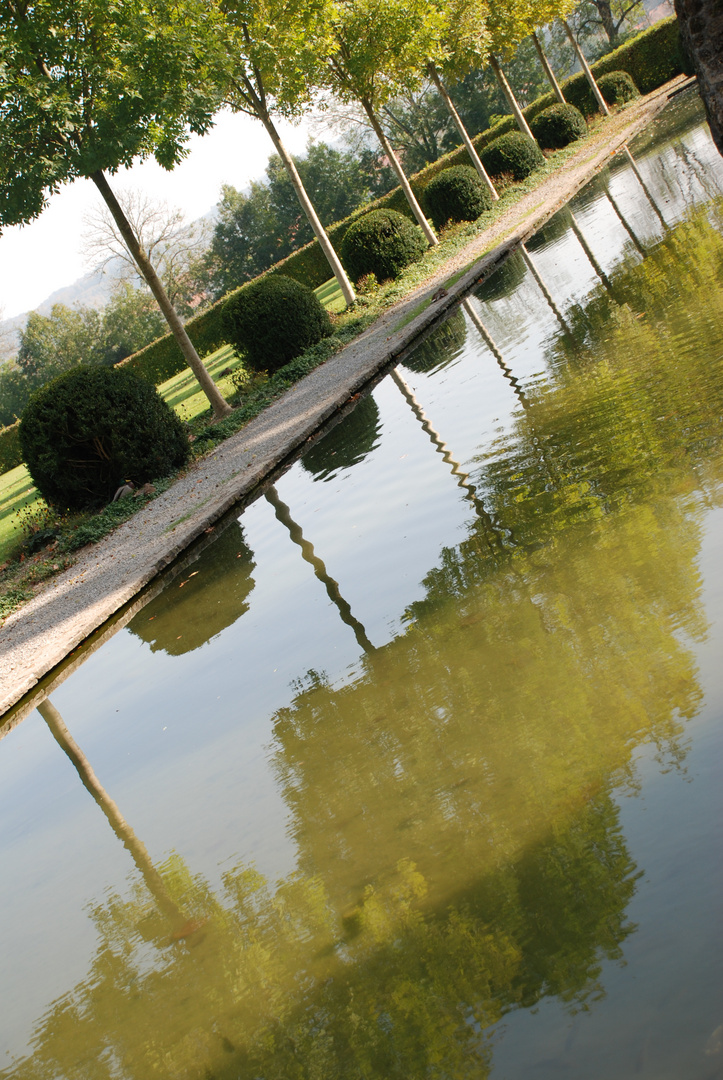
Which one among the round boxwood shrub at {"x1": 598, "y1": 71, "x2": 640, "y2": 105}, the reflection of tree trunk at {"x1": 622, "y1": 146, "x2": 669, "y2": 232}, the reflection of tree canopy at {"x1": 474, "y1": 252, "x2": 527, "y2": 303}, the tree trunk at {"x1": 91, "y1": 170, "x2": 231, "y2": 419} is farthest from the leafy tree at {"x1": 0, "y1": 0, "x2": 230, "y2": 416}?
the round boxwood shrub at {"x1": 598, "y1": 71, "x2": 640, "y2": 105}

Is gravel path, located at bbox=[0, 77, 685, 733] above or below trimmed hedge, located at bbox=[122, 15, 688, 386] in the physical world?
below

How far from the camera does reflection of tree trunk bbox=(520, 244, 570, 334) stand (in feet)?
28.3

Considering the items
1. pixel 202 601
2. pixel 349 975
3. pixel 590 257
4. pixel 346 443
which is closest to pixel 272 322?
pixel 590 257

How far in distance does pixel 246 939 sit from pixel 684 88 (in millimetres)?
37019

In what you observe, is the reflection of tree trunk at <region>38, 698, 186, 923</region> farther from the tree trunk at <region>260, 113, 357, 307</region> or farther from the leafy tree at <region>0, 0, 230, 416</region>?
the tree trunk at <region>260, 113, 357, 307</region>

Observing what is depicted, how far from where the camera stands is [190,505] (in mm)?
10336

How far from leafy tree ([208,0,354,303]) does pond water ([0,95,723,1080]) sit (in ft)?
47.0

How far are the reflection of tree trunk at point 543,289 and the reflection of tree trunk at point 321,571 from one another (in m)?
3.34

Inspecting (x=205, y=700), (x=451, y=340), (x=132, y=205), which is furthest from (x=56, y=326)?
(x=205, y=700)

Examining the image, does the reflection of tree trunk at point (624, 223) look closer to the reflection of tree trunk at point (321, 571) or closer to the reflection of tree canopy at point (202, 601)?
the reflection of tree trunk at point (321, 571)

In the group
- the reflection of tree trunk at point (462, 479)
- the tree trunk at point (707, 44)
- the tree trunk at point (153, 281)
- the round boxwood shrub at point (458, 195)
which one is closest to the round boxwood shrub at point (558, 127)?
the round boxwood shrub at point (458, 195)

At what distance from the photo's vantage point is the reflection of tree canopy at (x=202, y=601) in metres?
6.14

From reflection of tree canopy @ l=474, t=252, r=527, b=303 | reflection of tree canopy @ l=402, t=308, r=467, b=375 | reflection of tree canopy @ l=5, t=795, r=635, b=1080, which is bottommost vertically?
reflection of tree canopy @ l=5, t=795, r=635, b=1080

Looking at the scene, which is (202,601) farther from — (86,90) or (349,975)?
(86,90)
